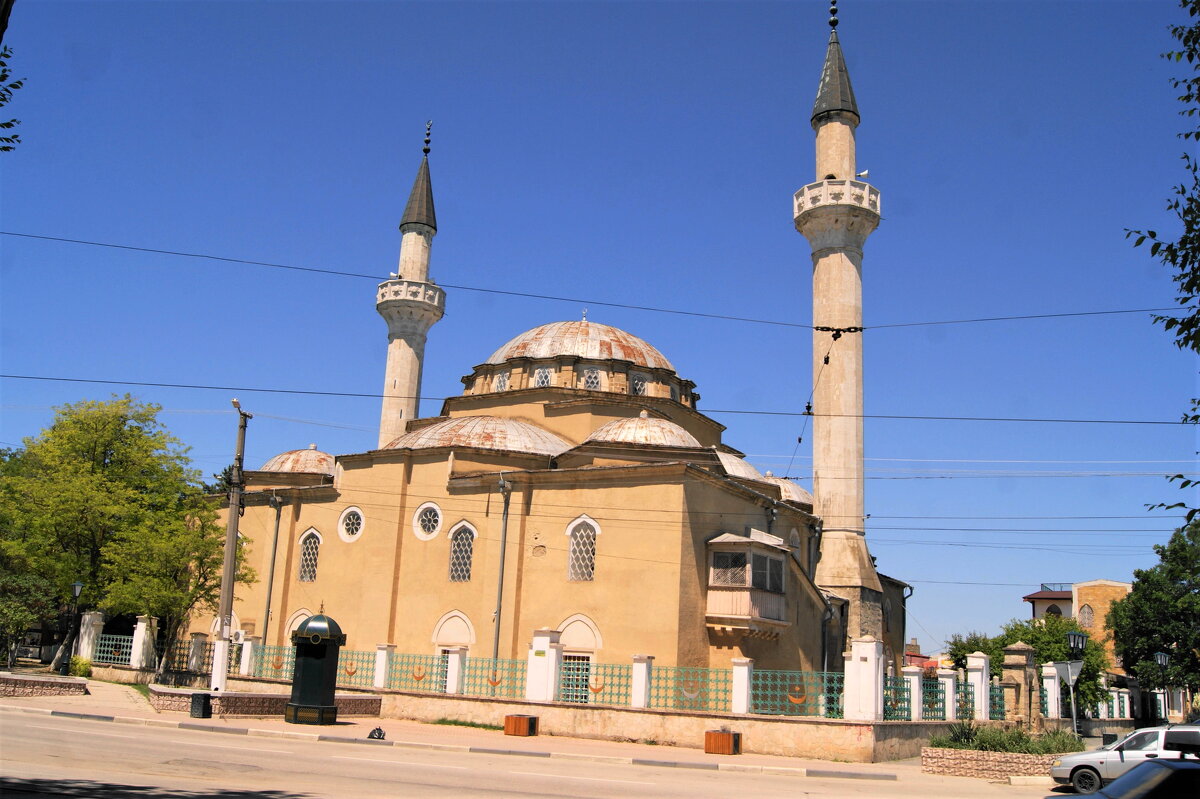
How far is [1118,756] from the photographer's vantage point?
1361 centimetres

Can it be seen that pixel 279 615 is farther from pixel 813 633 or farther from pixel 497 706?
pixel 813 633

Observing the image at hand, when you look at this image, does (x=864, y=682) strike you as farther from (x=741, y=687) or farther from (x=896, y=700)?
(x=741, y=687)

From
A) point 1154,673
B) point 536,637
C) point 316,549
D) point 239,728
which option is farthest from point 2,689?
point 1154,673

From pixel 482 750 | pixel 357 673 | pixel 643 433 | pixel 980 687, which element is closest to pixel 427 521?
pixel 357 673

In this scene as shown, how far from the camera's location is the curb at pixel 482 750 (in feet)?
47.1

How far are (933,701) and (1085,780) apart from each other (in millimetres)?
5167

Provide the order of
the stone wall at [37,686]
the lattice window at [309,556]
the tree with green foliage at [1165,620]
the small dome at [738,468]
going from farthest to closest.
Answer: the tree with green foliage at [1165,620] → the small dome at [738,468] → the lattice window at [309,556] → the stone wall at [37,686]

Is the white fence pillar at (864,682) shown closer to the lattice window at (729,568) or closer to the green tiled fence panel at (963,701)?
the green tiled fence panel at (963,701)

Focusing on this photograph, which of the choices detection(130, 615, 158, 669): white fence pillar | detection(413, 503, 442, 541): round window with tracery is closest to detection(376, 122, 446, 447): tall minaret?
detection(413, 503, 442, 541): round window with tracery

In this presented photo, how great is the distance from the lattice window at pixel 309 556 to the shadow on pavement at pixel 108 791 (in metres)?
18.3

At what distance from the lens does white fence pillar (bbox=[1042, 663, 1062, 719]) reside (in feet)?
76.8

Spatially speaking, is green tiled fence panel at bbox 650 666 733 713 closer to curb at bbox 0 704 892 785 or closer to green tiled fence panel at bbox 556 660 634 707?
green tiled fence panel at bbox 556 660 634 707

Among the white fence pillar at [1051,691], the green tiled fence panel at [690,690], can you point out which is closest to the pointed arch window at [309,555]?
the green tiled fence panel at [690,690]

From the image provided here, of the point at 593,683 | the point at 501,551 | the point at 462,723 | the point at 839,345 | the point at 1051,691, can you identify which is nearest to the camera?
the point at 462,723
